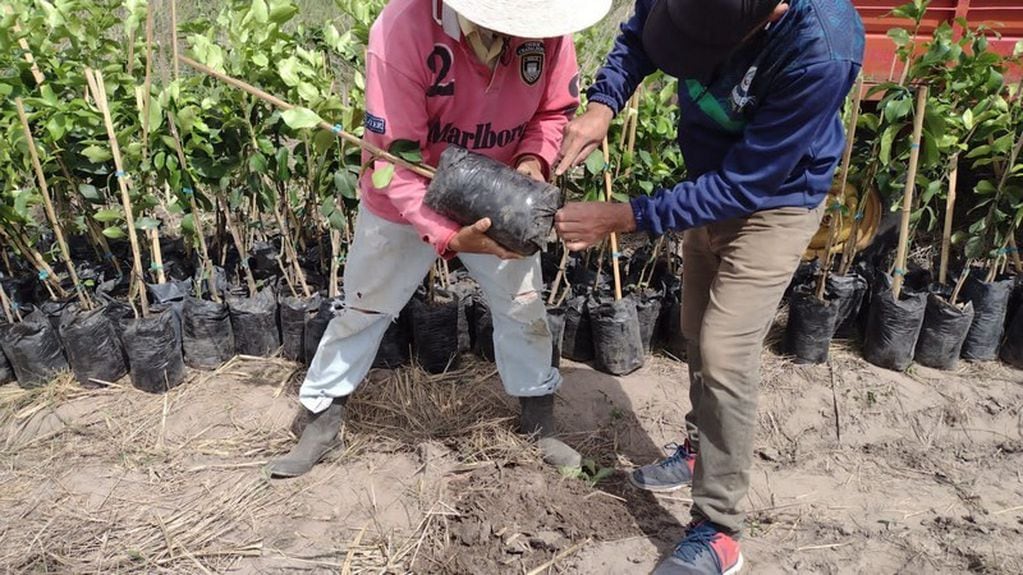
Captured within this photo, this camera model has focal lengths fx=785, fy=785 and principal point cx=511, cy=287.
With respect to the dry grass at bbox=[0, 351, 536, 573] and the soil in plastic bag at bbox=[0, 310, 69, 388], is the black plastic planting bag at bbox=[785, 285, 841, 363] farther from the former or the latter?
the soil in plastic bag at bbox=[0, 310, 69, 388]

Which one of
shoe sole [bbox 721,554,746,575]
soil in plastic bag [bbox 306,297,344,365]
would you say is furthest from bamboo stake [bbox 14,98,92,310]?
shoe sole [bbox 721,554,746,575]

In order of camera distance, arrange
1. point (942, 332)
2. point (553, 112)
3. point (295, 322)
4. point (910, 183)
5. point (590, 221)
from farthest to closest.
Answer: point (942, 332) < point (295, 322) < point (910, 183) < point (553, 112) < point (590, 221)

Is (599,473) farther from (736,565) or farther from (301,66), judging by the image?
(301,66)

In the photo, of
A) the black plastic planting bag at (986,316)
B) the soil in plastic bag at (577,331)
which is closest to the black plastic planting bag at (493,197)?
the soil in plastic bag at (577,331)

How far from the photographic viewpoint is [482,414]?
2.99 m

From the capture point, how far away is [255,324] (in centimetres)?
335

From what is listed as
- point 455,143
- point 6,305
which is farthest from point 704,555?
point 6,305

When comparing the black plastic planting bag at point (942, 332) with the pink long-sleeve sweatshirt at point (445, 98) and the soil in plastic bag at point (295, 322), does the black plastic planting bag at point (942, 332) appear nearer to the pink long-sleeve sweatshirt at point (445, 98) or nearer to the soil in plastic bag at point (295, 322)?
the pink long-sleeve sweatshirt at point (445, 98)

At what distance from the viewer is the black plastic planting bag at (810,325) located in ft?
11.2

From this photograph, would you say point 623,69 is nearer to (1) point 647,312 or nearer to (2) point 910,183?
(1) point 647,312

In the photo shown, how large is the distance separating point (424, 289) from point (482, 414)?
70 cm

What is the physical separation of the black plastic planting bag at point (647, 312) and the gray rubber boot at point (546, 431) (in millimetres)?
824

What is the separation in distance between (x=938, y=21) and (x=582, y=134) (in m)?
2.57

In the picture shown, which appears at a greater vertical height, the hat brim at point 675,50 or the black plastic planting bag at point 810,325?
the hat brim at point 675,50
